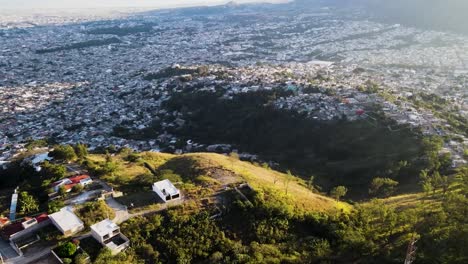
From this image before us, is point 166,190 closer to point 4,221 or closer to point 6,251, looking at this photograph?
point 6,251

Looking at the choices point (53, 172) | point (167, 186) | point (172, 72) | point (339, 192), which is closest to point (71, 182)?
point (53, 172)

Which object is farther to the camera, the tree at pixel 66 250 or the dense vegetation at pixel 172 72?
the dense vegetation at pixel 172 72

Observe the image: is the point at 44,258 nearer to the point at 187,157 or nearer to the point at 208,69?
the point at 187,157

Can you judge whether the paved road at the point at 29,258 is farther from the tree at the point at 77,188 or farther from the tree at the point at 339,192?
the tree at the point at 339,192

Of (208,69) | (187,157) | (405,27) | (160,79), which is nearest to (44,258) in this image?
(187,157)

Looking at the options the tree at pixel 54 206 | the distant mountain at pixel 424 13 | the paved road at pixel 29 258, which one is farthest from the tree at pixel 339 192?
the distant mountain at pixel 424 13

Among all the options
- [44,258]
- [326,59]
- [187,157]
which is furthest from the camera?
[326,59]
